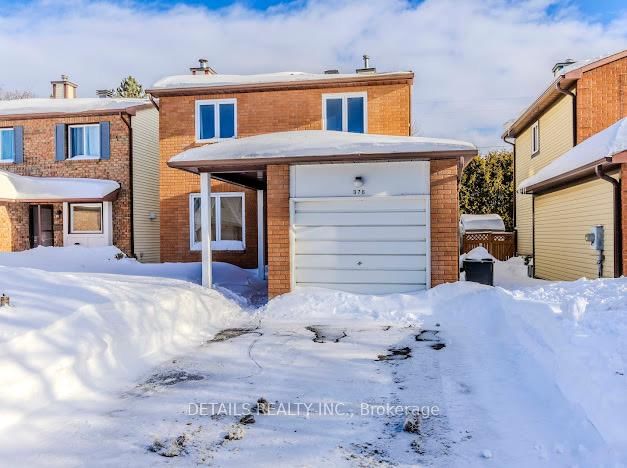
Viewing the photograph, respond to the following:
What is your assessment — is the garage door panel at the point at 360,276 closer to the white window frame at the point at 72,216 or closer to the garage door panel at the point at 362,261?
the garage door panel at the point at 362,261

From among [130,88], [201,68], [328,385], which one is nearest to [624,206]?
[328,385]

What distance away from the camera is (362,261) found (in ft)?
29.2

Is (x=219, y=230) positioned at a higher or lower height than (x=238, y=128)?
lower

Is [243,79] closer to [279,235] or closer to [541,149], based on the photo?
[279,235]

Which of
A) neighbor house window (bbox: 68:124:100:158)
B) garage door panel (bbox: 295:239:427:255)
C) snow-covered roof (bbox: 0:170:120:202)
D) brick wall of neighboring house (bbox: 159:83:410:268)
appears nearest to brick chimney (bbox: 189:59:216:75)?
brick wall of neighboring house (bbox: 159:83:410:268)

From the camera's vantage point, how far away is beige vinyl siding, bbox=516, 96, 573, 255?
1363cm

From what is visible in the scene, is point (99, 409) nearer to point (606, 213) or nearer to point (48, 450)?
point (48, 450)

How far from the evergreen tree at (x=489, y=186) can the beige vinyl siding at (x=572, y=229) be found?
9.35 metres

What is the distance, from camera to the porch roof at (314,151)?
326 inches

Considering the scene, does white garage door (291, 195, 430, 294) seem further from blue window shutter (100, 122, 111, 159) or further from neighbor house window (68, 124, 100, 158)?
neighbor house window (68, 124, 100, 158)

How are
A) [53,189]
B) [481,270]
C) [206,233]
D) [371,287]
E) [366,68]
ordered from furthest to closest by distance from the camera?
[53,189] → [366,68] → [481,270] → [206,233] → [371,287]

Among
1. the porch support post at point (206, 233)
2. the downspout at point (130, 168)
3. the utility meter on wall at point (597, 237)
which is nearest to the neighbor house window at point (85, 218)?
the downspout at point (130, 168)

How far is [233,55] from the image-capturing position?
2344 cm

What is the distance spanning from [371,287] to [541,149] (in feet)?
35.5
